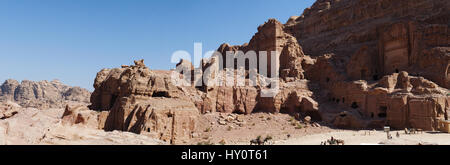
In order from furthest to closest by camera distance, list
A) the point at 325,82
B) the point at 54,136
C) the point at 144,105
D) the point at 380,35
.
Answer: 1. the point at 380,35
2. the point at 325,82
3. the point at 144,105
4. the point at 54,136

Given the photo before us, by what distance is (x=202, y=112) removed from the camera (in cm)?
2617

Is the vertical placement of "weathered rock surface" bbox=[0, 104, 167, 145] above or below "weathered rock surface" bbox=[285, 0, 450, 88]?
below

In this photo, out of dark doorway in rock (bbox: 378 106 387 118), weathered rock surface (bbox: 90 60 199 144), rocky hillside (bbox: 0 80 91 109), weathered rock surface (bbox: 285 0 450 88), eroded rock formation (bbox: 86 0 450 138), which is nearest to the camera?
weathered rock surface (bbox: 90 60 199 144)

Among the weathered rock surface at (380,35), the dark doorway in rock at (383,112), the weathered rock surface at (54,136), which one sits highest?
the weathered rock surface at (380,35)

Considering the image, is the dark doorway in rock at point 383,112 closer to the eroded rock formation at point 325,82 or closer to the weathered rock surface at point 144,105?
the eroded rock formation at point 325,82

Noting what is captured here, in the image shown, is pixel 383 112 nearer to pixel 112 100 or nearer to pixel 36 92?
pixel 112 100

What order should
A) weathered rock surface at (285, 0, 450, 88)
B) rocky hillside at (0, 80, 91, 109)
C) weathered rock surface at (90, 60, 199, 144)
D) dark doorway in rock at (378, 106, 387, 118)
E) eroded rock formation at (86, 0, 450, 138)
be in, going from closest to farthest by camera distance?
1. weathered rock surface at (90, 60, 199, 144)
2. eroded rock formation at (86, 0, 450, 138)
3. dark doorway in rock at (378, 106, 387, 118)
4. weathered rock surface at (285, 0, 450, 88)
5. rocky hillside at (0, 80, 91, 109)

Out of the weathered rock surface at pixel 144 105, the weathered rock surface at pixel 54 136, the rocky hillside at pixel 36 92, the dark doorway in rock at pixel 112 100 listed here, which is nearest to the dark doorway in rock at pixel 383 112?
the weathered rock surface at pixel 144 105

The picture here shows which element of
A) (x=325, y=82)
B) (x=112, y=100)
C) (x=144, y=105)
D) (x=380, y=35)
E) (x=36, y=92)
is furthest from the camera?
(x=36, y=92)

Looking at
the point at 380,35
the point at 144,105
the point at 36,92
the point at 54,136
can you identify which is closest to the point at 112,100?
the point at 144,105

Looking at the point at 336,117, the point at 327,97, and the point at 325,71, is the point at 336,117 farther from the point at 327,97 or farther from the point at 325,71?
the point at 325,71

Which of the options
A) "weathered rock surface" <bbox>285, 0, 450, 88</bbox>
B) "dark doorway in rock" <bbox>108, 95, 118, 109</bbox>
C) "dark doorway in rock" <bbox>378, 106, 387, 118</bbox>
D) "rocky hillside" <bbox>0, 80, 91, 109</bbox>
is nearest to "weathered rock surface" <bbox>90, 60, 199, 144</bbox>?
"dark doorway in rock" <bbox>108, 95, 118, 109</bbox>
